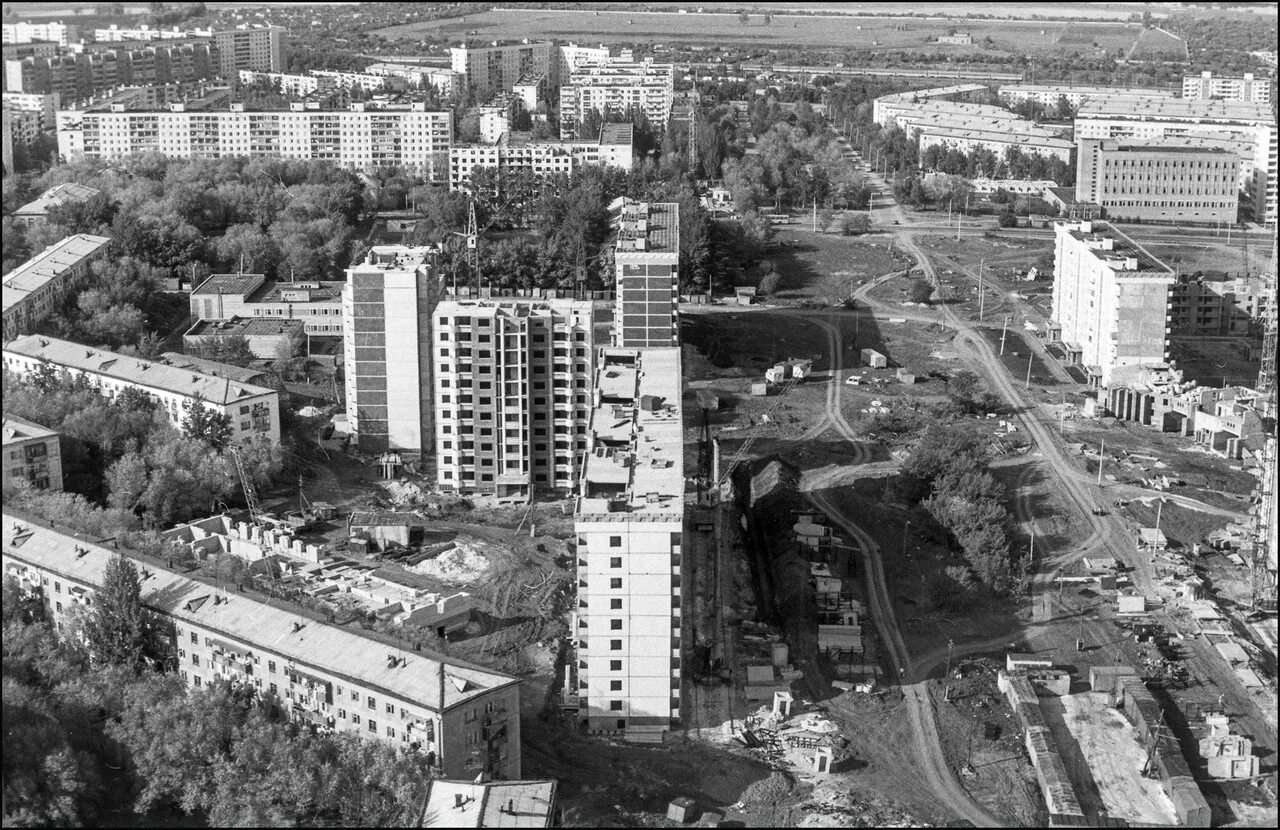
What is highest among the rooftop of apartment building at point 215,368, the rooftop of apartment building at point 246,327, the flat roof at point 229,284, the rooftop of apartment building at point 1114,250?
the rooftop of apartment building at point 1114,250

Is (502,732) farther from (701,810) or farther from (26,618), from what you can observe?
(26,618)

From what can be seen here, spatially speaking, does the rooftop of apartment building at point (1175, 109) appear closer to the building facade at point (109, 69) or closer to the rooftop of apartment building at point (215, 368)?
the building facade at point (109, 69)

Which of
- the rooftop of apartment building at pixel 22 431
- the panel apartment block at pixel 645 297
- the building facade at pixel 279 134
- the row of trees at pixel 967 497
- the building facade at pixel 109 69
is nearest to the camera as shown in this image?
the row of trees at pixel 967 497

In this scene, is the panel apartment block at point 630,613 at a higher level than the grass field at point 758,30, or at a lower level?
lower

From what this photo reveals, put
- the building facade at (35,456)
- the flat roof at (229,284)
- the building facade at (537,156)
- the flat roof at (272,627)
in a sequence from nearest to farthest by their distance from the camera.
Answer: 1. the flat roof at (272,627)
2. the building facade at (35,456)
3. the flat roof at (229,284)
4. the building facade at (537,156)

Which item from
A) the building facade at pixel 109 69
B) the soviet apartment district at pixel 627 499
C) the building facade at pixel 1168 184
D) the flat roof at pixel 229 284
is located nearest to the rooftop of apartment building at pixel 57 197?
the soviet apartment district at pixel 627 499

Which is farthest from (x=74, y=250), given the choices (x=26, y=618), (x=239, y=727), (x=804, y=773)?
(x=804, y=773)

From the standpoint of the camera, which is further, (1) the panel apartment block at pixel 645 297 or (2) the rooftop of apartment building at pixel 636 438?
(1) the panel apartment block at pixel 645 297
